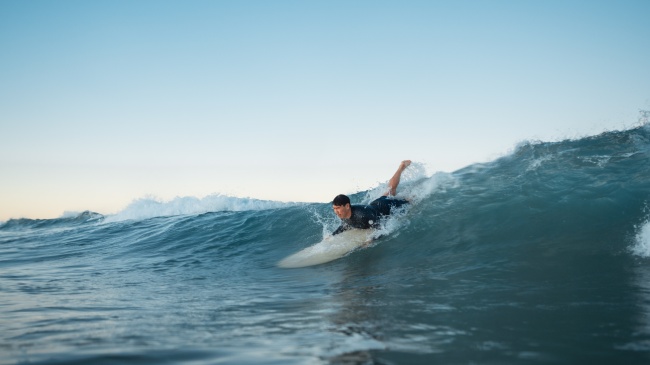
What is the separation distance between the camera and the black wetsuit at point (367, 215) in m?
8.67

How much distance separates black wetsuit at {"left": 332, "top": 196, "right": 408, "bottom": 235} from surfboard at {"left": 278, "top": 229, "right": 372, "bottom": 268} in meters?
0.13

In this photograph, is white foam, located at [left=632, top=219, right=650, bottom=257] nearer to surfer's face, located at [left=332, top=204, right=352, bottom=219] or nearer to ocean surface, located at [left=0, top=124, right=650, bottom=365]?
ocean surface, located at [left=0, top=124, right=650, bottom=365]

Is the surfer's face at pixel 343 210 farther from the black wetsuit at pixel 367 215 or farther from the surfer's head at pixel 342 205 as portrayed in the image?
the black wetsuit at pixel 367 215

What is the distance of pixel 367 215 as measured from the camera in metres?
8.73

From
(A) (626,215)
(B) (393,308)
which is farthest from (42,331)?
(A) (626,215)

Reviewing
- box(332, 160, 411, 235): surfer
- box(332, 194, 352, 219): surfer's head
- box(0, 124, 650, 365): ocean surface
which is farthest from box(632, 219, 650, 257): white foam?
box(332, 194, 352, 219): surfer's head

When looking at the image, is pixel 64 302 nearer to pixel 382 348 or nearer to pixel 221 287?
pixel 221 287

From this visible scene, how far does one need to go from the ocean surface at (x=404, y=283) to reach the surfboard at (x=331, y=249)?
0.31m

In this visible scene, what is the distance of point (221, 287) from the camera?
591 cm

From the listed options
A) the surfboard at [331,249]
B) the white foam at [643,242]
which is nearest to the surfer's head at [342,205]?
the surfboard at [331,249]

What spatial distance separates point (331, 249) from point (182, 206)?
661 inches

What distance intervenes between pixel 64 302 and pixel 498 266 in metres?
5.45

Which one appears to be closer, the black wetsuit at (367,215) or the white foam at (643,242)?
the white foam at (643,242)

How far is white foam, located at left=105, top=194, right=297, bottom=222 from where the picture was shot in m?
22.1
